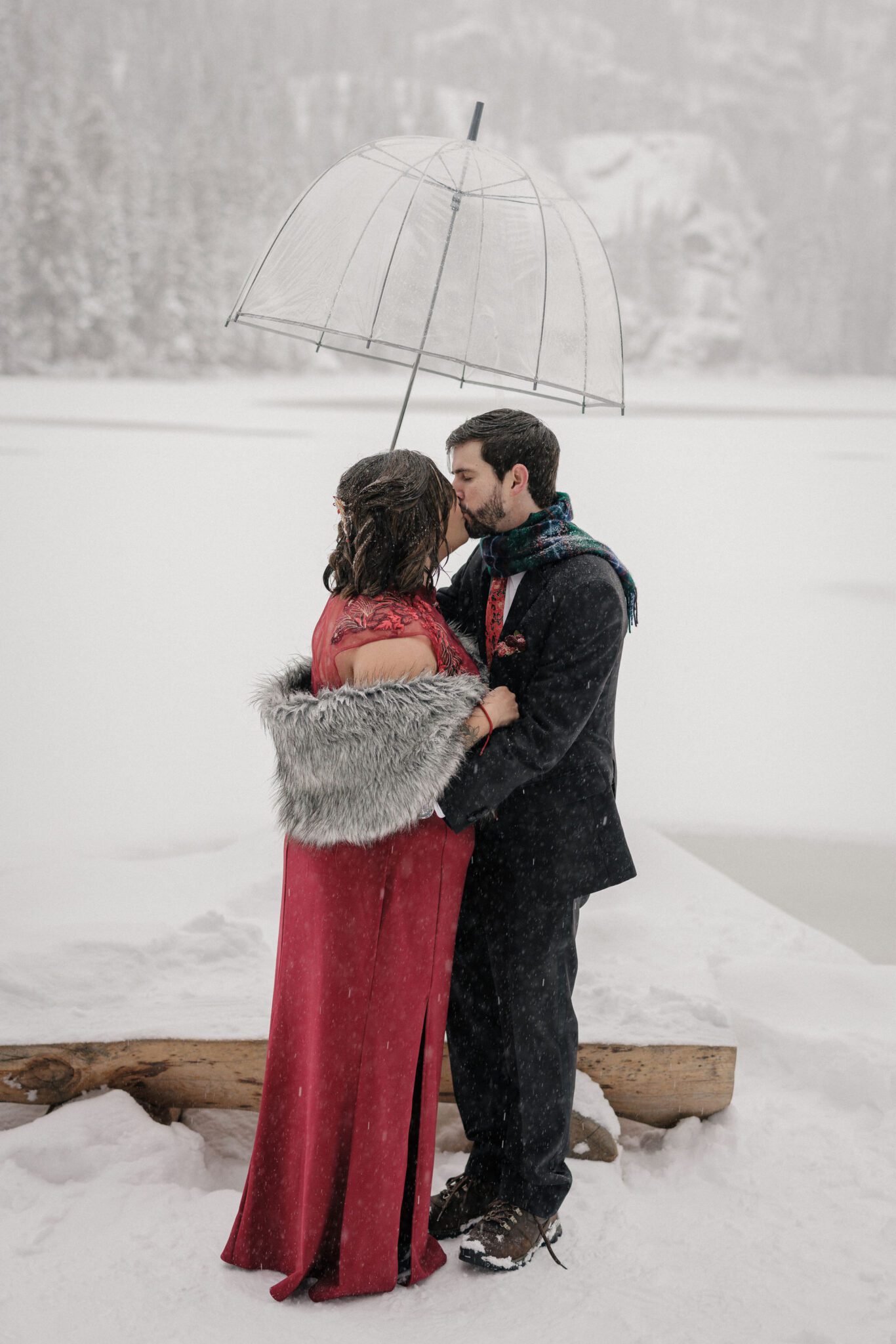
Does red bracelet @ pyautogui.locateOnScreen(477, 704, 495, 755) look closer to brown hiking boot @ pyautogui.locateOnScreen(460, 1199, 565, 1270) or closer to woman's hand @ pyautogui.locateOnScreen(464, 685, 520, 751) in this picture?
woman's hand @ pyautogui.locateOnScreen(464, 685, 520, 751)

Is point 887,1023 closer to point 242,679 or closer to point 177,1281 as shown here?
point 177,1281

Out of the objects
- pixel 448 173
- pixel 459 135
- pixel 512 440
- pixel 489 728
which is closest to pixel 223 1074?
pixel 489 728

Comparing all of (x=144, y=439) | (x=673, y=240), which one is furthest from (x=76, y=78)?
(x=673, y=240)

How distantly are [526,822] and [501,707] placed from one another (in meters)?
0.24

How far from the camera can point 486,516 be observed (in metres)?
1.75

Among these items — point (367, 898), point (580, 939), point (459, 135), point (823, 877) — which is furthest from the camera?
point (459, 135)

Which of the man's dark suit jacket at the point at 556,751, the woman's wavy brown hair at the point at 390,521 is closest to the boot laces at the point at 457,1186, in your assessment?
the man's dark suit jacket at the point at 556,751

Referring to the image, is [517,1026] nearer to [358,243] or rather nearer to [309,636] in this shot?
[358,243]

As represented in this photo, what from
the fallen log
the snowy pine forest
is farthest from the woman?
the snowy pine forest

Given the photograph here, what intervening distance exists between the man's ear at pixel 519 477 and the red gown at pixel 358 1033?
24 centimetres

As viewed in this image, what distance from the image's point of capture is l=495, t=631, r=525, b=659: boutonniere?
1.75 meters

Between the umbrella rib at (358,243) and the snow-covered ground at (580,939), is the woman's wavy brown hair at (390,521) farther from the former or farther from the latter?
the snow-covered ground at (580,939)

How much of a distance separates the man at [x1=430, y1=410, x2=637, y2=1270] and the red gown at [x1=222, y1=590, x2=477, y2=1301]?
107mm

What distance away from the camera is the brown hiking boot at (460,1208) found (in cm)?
196
